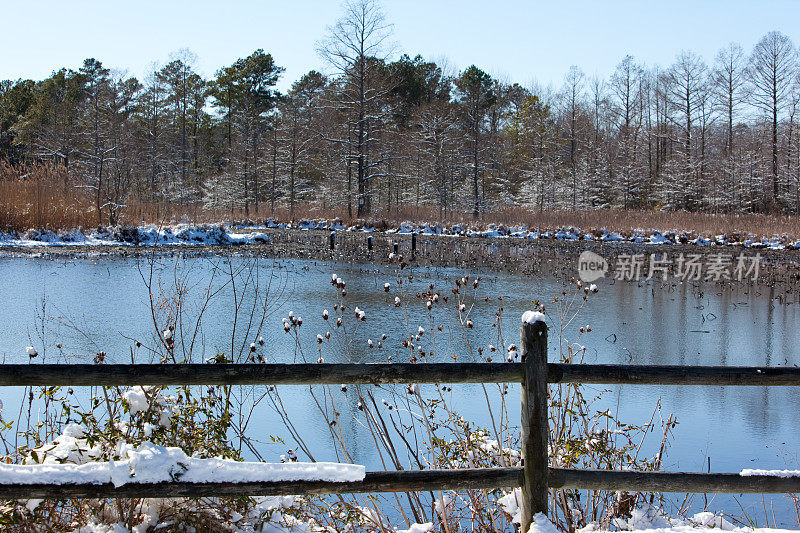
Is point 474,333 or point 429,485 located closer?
point 429,485

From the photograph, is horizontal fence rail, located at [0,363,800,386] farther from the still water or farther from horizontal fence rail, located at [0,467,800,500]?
the still water

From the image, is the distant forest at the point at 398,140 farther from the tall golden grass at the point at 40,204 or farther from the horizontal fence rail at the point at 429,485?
the horizontal fence rail at the point at 429,485

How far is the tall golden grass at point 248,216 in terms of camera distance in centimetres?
2384

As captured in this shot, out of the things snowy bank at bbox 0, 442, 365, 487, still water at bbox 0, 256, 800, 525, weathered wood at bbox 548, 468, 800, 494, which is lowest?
still water at bbox 0, 256, 800, 525

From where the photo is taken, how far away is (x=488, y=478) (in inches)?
122

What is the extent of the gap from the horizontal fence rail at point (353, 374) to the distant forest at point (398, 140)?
3458cm

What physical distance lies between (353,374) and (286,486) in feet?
1.84

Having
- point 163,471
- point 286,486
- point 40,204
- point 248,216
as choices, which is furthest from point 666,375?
point 248,216

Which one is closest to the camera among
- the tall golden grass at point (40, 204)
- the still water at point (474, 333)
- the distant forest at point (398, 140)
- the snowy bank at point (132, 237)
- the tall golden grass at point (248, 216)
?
the still water at point (474, 333)

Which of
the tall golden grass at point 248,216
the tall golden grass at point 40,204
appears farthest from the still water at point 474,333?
the tall golden grass at point 248,216

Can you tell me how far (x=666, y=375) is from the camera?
3.11m

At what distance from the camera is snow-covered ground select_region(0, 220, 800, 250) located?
940 inches
